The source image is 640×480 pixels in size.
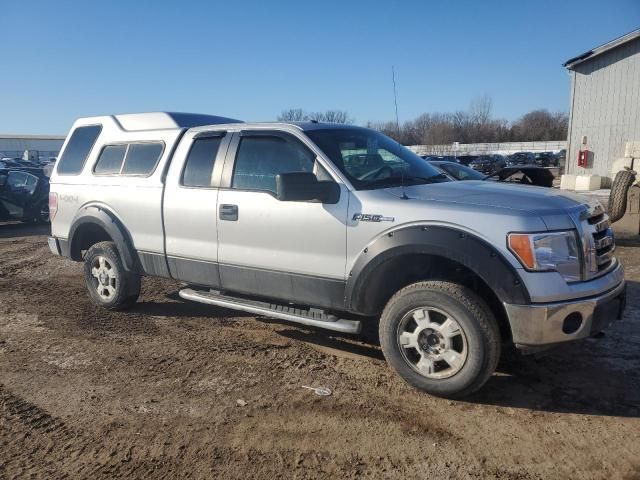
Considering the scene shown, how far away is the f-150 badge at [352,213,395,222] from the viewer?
13.0ft

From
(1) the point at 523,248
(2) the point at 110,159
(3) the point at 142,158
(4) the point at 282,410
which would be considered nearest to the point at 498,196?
(1) the point at 523,248

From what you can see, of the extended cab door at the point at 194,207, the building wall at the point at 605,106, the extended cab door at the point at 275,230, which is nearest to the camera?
the extended cab door at the point at 275,230

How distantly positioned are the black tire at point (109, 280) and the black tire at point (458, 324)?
3.25 m

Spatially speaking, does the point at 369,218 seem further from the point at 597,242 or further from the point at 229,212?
the point at 597,242

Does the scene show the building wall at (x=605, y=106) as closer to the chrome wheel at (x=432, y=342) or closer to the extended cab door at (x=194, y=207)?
the extended cab door at (x=194, y=207)

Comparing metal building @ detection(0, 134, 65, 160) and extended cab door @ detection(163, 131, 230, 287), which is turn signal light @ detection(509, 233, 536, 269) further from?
metal building @ detection(0, 134, 65, 160)

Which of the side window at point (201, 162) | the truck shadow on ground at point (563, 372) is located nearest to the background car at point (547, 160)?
the truck shadow on ground at point (563, 372)

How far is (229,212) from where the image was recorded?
4.81 metres

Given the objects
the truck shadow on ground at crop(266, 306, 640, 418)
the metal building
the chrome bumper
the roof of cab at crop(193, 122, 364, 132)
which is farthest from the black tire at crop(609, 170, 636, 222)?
the metal building

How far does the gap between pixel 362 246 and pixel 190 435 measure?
1.81 metres

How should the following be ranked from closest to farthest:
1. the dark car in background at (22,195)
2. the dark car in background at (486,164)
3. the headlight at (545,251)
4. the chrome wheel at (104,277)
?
the headlight at (545,251) < the chrome wheel at (104,277) < the dark car in background at (22,195) < the dark car in background at (486,164)

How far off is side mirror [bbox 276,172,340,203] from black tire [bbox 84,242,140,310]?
2615mm

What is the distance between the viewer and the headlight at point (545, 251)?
3441 millimetres

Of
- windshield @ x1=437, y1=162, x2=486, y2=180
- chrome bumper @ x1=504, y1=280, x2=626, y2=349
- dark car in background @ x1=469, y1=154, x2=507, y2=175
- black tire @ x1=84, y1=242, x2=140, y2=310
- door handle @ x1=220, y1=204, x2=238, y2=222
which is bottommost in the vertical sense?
black tire @ x1=84, y1=242, x2=140, y2=310
